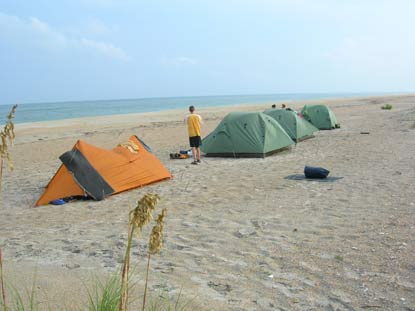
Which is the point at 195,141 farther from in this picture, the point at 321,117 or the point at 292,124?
the point at 321,117

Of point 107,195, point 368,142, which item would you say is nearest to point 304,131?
point 368,142

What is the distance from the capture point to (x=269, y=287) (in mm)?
3871

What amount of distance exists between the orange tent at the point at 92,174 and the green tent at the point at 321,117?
13.0m

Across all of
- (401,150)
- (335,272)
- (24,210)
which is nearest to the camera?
(335,272)

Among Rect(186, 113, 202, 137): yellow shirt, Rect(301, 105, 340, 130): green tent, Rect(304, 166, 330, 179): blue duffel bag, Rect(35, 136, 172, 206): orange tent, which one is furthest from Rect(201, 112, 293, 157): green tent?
Rect(301, 105, 340, 130): green tent

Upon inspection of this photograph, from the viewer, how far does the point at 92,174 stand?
8078 millimetres

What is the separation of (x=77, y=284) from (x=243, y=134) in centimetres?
907

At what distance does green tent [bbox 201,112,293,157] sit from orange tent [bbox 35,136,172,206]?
4.16 meters

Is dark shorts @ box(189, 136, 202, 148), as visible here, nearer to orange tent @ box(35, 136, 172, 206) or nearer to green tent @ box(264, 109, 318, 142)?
orange tent @ box(35, 136, 172, 206)

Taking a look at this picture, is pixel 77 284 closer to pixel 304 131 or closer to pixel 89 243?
pixel 89 243

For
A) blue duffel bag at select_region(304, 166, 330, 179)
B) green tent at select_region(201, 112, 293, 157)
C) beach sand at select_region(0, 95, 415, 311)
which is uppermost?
green tent at select_region(201, 112, 293, 157)

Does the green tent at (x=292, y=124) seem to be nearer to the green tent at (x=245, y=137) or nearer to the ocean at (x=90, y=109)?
the green tent at (x=245, y=137)

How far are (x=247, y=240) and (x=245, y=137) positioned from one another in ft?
24.1

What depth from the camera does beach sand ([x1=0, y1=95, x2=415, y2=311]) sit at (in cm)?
371
